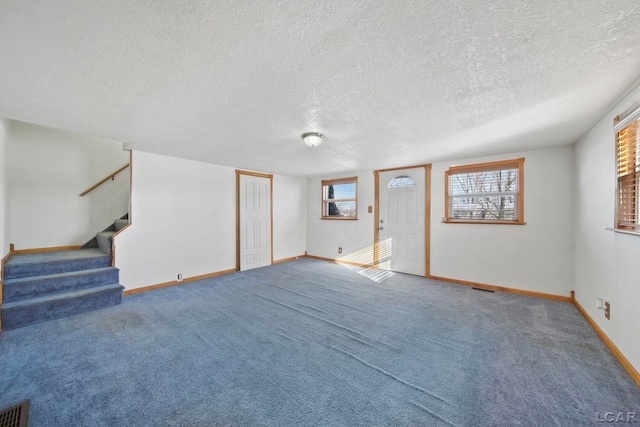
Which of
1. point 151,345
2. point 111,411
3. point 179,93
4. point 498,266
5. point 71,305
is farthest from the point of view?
point 498,266

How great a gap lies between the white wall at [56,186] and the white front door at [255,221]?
2268 millimetres

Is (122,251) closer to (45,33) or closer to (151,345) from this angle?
(151,345)

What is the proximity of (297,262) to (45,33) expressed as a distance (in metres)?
5.23

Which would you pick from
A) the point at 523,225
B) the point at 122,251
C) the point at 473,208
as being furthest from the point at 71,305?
the point at 523,225

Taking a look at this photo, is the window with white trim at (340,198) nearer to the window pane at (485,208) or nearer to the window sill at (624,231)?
the window pane at (485,208)

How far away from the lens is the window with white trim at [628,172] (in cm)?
184

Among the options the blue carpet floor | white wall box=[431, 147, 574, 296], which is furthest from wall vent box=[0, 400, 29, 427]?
white wall box=[431, 147, 574, 296]

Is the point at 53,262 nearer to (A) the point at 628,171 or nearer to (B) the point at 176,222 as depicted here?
(B) the point at 176,222

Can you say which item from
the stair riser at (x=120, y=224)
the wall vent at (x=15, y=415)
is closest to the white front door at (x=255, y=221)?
the stair riser at (x=120, y=224)

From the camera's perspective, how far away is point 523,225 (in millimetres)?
3557

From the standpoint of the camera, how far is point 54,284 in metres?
2.91

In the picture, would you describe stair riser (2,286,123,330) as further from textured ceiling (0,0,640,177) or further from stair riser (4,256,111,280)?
textured ceiling (0,0,640,177)

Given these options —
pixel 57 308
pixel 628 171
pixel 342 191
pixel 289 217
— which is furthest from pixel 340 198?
pixel 57 308

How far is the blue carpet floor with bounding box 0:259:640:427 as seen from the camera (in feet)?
4.73
